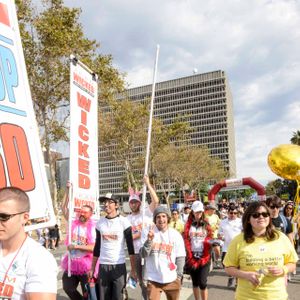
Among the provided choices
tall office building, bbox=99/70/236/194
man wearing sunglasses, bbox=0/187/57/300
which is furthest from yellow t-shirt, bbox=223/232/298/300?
tall office building, bbox=99/70/236/194

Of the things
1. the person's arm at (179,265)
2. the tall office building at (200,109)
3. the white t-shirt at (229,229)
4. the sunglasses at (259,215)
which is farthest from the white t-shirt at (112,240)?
the tall office building at (200,109)

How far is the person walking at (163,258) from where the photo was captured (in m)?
5.08

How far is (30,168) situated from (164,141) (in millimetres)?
33143

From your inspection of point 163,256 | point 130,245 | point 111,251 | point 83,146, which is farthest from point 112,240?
point 83,146

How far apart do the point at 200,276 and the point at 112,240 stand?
1.83 m

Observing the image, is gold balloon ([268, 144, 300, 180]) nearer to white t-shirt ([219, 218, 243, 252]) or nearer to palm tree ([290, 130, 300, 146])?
white t-shirt ([219, 218, 243, 252])

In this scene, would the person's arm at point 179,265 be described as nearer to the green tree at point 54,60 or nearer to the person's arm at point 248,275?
the person's arm at point 248,275

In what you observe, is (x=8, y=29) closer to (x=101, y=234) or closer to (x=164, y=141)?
(x=101, y=234)

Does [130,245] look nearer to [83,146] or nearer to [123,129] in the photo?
[83,146]

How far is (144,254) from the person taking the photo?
511 centimetres

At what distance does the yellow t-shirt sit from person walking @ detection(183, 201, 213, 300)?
2884 mm

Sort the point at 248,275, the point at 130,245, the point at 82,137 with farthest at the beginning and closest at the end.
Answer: the point at 130,245
the point at 82,137
the point at 248,275

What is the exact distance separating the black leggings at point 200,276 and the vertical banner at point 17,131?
4392 millimetres

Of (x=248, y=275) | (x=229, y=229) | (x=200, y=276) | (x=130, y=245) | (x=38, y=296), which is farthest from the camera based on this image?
(x=229, y=229)
